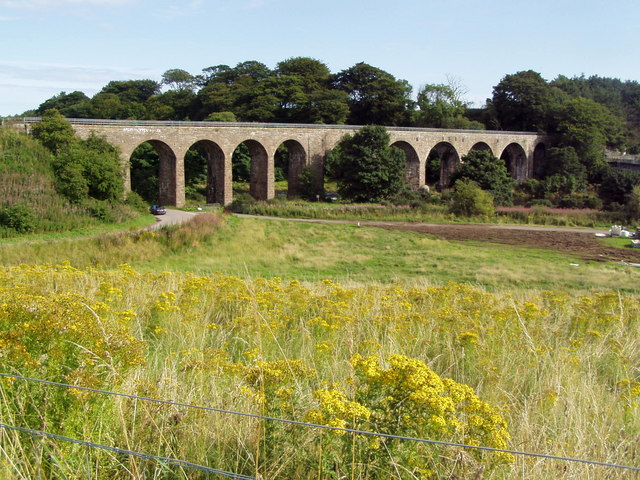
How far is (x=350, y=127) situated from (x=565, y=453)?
33697mm

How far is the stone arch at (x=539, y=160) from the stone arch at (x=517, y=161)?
49.7 inches

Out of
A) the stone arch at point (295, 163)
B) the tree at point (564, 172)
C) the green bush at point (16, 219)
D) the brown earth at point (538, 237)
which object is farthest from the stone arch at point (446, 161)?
the green bush at point (16, 219)

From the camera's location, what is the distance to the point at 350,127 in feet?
116

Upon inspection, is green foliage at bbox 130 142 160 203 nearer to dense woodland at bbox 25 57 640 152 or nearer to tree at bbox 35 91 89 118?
dense woodland at bbox 25 57 640 152

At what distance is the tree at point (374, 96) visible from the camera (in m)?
45.2

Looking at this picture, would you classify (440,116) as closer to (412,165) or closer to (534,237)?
(412,165)

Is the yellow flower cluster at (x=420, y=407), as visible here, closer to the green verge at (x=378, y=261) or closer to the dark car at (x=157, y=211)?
the green verge at (x=378, y=261)

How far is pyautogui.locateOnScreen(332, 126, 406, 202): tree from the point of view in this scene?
31.9m

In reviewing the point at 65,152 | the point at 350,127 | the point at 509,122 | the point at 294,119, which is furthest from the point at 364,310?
the point at 509,122

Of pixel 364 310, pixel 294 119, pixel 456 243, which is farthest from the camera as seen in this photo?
pixel 294 119

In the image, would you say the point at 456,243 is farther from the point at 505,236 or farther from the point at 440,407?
the point at 440,407

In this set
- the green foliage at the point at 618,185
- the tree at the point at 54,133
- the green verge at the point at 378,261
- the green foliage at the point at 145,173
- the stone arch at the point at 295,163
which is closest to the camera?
the green verge at the point at 378,261

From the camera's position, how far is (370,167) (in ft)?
104

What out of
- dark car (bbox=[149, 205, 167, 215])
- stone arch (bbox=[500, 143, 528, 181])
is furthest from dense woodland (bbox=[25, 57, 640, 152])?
dark car (bbox=[149, 205, 167, 215])
